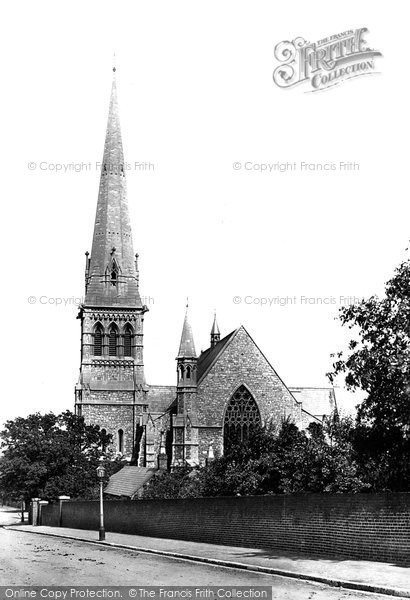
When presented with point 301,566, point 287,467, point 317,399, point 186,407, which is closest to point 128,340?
point 186,407

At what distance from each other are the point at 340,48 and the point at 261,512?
1125 centimetres

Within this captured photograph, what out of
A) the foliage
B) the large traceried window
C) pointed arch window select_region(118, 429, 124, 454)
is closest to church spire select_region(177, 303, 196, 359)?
the large traceried window

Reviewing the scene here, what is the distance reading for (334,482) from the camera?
88.5ft

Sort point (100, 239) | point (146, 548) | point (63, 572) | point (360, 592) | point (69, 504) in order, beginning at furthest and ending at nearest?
point (100, 239) → point (69, 504) → point (146, 548) → point (63, 572) → point (360, 592)

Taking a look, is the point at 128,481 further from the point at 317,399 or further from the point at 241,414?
the point at 317,399

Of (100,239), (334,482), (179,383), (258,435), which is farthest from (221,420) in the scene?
(334,482)

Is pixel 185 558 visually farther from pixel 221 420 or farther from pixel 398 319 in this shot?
pixel 221 420

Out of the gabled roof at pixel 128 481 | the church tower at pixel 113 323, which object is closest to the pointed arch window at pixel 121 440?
the church tower at pixel 113 323

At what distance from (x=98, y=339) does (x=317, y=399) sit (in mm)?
25067

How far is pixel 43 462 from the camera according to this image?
165 ft

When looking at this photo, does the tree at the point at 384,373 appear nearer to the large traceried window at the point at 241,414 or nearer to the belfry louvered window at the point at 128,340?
the large traceried window at the point at 241,414

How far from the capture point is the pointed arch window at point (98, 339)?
71562mm

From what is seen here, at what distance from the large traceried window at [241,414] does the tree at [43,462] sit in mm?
12242

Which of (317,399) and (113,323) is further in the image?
(317,399)
